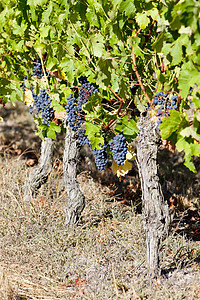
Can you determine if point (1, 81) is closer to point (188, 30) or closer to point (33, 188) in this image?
point (33, 188)

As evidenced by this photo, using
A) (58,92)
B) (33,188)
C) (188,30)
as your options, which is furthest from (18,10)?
(188,30)

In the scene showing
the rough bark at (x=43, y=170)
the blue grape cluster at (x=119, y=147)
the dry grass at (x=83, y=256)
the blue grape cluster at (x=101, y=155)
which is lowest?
the dry grass at (x=83, y=256)

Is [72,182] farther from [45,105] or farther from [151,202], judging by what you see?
[151,202]

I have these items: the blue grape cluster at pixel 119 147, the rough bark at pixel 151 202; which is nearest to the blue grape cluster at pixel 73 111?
the blue grape cluster at pixel 119 147

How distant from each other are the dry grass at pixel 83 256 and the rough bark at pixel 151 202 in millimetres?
127

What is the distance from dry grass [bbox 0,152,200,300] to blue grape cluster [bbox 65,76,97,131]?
1.11m

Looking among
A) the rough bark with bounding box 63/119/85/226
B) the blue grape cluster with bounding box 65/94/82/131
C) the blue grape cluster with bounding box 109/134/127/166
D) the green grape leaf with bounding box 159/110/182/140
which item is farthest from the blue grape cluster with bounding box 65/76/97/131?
the green grape leaf with bounding box 159/110/182/140

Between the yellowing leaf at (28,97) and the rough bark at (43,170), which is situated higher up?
the yellowing leaf at (28,97)

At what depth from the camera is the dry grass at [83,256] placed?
2996 millimetres

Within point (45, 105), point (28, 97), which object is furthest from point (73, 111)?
point (28, 97)

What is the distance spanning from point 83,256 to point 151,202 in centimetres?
96

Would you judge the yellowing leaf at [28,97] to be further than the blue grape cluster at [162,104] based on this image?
Yes

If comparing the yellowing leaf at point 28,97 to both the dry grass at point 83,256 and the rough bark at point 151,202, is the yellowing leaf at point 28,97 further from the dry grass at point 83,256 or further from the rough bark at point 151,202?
the rough bark at point 151,202

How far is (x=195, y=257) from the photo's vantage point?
3.39 metres
